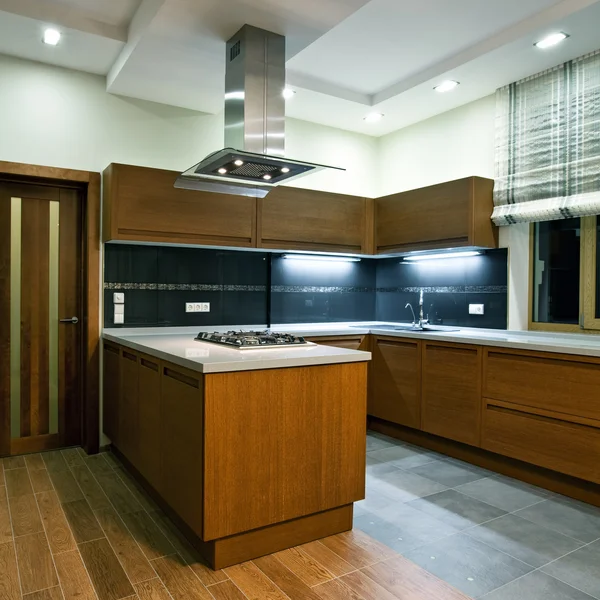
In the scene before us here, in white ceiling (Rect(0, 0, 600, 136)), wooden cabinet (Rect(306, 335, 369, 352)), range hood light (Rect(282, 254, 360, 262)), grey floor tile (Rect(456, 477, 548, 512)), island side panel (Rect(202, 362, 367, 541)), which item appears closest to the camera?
island side panel (Rect(202, 362, 367, 541))

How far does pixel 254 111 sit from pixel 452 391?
218 cm

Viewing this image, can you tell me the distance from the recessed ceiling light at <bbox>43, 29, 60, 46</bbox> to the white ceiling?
4 cm

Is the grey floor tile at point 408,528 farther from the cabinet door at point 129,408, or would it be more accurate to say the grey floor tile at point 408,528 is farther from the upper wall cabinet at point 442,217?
the upper wall cabinet at point 442,217

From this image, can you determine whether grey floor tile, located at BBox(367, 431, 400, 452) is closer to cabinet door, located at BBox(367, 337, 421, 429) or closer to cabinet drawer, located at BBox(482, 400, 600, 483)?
cabinet door, located at BBox(367, 337, 421, 429)

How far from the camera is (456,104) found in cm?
411

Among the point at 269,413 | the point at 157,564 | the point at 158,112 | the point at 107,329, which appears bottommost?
the point at 157,564

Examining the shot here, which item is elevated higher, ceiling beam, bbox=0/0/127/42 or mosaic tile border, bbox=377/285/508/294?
ceiling beam, bbox=0/0/127/42

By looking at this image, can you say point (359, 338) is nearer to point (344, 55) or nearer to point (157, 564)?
point (344, 55)

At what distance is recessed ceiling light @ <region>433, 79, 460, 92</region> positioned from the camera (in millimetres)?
3668

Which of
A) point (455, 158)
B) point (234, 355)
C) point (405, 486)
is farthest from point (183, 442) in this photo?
point (455, 158)

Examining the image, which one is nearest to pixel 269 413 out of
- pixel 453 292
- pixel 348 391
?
pixel 348 391

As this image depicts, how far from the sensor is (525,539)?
93.9 inches

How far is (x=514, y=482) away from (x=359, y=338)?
150 centimetres

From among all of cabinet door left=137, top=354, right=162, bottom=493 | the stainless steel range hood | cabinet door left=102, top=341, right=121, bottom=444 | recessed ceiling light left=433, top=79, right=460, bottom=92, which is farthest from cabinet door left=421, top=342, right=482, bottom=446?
cabinet door left=102, top=341, right=121, bottom=444
